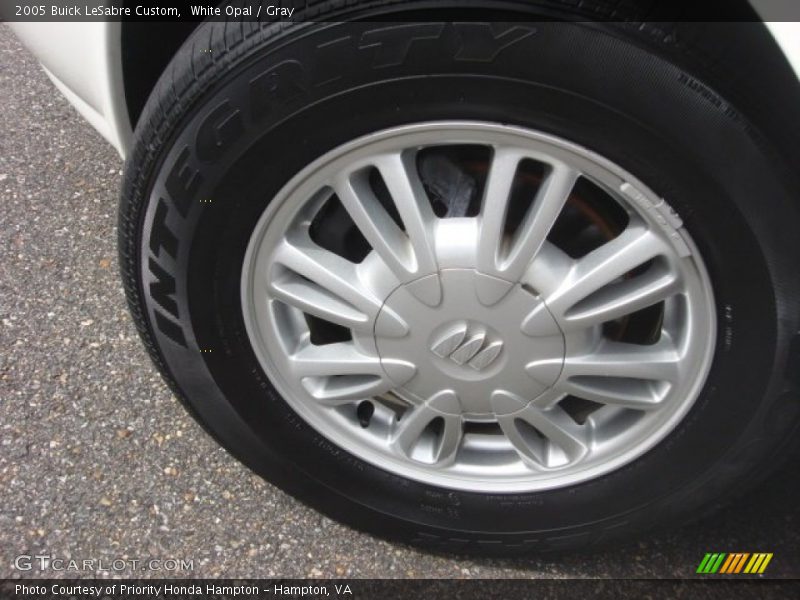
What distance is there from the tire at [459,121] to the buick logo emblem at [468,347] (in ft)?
1.10

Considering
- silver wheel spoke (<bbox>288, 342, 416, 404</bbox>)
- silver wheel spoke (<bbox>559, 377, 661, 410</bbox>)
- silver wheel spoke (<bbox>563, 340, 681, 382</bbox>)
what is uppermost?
silver wheel spoke (<bbox>563, 340, 681, 382</bbox>)

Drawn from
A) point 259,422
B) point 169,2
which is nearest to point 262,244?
point 259,422

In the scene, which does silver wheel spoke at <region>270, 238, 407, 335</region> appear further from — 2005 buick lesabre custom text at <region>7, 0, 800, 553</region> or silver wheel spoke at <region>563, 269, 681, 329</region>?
silver wheel spoke at <region>563, 269, 681, 329</region>

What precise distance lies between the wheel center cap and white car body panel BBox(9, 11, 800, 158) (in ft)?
2.34

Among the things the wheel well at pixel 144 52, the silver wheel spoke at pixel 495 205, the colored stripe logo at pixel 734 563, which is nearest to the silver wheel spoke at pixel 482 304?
the silver wheel spoke at pixel 495 205

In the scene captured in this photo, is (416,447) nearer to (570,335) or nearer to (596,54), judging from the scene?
(570,335)

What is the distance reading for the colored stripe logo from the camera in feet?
6.07

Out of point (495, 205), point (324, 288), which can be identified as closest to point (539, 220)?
point (495, 205)

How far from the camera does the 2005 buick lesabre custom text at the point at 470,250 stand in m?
1.29

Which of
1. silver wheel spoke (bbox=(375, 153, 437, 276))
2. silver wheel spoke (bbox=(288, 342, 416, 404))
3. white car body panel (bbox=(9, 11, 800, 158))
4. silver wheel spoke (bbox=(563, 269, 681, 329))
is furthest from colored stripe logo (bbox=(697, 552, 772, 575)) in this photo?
white car body panel (bbox=(9, 11, 800, 158))

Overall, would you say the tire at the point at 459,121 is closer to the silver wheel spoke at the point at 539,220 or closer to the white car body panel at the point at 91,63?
the silver wheel spoke at the point at 539,220

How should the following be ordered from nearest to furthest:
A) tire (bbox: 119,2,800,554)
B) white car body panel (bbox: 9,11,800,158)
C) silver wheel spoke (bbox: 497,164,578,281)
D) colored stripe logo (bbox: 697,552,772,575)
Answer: tire (bbox: 119,2,800,554), silver wheel spoke (bbox: 497,164,578,281), white car body panel (bbox: 9,11,800,158), colored stripe logo (bbox: 697,552,772,575)

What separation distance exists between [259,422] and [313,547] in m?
0.34

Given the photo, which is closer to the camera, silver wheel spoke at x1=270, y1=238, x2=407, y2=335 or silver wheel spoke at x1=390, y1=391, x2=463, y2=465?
silver wheel spoke at x1=270, y1=238, x2=407, y2=335
